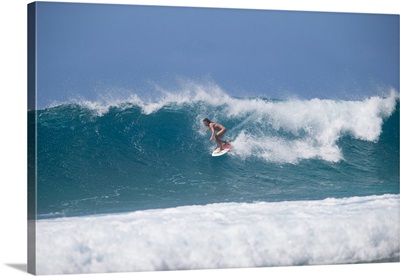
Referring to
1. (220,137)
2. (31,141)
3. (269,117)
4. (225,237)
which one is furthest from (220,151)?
(31,141)

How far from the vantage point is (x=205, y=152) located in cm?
1262

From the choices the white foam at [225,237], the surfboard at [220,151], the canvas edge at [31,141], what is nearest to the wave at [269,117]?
the surfboard at [220,151]

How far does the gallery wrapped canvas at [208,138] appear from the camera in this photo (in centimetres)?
1205

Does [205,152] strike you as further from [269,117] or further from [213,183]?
[269,117]

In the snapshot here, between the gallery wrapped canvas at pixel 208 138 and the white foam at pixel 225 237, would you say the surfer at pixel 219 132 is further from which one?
the white foam at pixel 225 237

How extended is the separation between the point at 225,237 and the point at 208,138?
1.27 metres

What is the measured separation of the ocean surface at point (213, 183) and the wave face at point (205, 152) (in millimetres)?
13

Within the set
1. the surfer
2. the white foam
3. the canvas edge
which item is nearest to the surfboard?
the surfer

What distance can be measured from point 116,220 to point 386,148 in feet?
12.4

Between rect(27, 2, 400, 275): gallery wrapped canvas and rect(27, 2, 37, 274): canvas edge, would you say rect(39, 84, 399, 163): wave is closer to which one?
rect(27, 2, 400, 275): gallery wrapped canvas

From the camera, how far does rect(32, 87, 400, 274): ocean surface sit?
474 inches

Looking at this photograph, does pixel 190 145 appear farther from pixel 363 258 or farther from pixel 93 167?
pixel 363 258

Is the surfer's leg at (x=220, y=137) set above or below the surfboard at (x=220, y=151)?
above

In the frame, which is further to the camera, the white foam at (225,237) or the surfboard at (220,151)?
the surfboard at (220,151)
